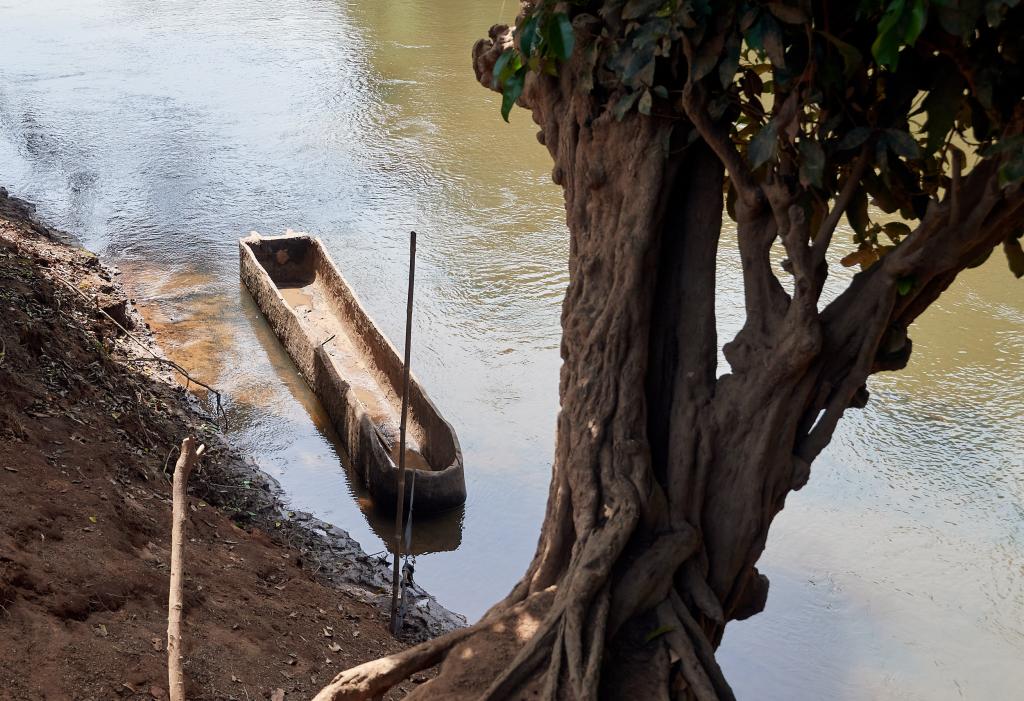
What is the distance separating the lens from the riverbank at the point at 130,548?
3.96 m

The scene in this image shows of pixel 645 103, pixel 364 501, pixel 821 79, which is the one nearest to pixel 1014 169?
pixel 821 79

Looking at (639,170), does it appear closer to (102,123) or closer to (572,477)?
(572,477)

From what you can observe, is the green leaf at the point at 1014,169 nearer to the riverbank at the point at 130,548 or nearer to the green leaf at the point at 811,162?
the green leaf at the point at 811,162

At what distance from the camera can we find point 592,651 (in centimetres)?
316

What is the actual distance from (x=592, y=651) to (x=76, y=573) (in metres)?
2.33

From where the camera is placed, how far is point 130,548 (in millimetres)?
4801

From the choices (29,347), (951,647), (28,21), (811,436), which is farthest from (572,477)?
(28,21)

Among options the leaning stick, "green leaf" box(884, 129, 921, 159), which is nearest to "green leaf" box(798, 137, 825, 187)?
"green leaf" box(884, 129, 921, 159)

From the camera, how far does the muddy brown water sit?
243 inches

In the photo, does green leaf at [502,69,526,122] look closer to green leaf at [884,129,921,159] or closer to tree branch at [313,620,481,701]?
green leaf at [884,129,921,159]

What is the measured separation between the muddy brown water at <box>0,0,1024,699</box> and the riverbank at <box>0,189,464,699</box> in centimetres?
70

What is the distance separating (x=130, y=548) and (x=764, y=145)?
3.34 m

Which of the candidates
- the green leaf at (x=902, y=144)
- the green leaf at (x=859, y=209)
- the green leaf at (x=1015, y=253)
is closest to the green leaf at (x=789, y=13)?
the green leaf at (x=902, y=144)

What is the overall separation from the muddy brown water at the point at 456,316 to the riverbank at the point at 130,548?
702mm
